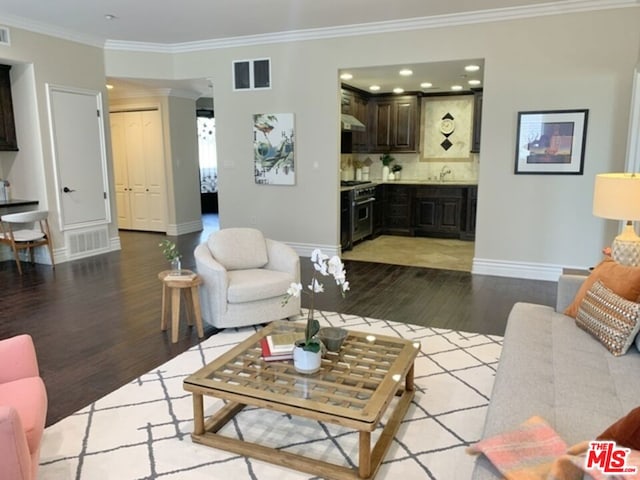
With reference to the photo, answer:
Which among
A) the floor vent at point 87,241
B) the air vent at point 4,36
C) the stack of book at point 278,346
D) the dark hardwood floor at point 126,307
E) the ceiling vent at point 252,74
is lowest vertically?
the dark hardwood floor at point 126,307

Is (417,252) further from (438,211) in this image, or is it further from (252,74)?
(252,74)

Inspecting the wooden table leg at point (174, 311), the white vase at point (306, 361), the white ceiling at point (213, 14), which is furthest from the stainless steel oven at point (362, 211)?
the white vase at point (306, 361)

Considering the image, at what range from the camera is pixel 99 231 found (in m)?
6.98

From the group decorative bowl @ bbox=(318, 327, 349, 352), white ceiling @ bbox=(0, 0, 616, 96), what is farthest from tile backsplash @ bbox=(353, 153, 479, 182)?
decorative bowl @ bbox=(318, 327, 349, 352)

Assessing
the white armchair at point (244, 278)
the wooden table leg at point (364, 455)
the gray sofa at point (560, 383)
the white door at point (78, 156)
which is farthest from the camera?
the white door at point (78, 156)

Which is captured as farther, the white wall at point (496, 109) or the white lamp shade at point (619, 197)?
the white wall at point (496, 109)

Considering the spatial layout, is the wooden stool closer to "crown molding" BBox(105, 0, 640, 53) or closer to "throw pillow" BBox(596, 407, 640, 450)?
"throw pillow" BBox(596, 407, 640, 450)

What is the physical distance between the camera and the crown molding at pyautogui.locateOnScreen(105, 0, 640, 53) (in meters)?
4.91

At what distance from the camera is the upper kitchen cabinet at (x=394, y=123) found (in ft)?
28.0

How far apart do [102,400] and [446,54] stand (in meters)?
5.01

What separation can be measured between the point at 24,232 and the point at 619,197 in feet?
21.0

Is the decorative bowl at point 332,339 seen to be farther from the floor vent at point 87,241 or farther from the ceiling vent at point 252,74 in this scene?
the floor vent at point 87,241

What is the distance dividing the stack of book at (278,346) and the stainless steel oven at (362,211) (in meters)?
4.69
